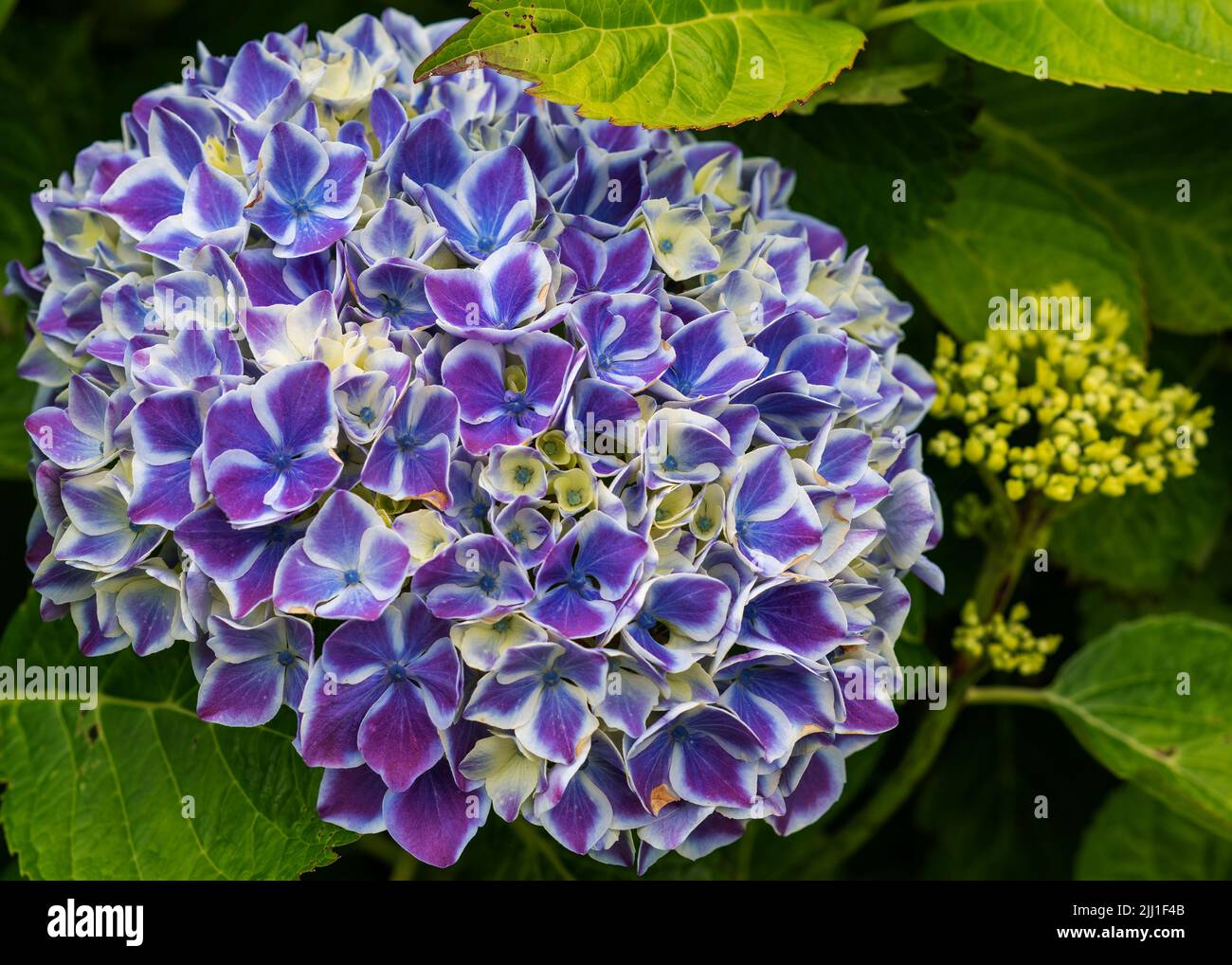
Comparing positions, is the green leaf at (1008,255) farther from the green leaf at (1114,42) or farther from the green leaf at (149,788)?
the green leaf at (149,788)

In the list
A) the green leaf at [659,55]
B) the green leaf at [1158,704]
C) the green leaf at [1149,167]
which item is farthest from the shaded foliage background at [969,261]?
the green leaf at [659,55]

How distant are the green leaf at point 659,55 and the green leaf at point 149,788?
539 mm

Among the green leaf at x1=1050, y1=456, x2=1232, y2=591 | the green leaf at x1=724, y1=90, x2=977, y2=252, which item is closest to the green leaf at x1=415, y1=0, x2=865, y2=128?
the green leaf at x1=724, y1=90, x2=977, y2=252

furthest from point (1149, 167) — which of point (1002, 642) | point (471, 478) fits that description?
point (471, 478)

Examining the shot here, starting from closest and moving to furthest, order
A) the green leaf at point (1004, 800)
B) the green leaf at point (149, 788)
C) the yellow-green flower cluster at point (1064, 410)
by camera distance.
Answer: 1. the green leaf at point (149, 788)
2. the yellow-green flower cluster at point (1064, 410)
3. the green leaf at point (1004, 800)

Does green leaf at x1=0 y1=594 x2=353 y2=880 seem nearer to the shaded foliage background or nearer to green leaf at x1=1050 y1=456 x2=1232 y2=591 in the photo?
the shaded foliage background

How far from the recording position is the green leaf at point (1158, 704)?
1.18 meters

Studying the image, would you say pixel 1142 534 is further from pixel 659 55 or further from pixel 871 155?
pixel 659 55

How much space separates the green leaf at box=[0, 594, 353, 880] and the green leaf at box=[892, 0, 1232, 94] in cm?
87

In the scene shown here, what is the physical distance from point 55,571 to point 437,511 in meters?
0.32

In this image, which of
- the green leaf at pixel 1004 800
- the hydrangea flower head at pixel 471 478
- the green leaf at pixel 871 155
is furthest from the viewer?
the green leaf at pixel 1004 800

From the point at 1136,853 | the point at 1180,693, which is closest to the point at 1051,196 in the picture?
the point at 1180,693

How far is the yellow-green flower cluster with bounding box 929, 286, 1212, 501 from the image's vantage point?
1.16 m
